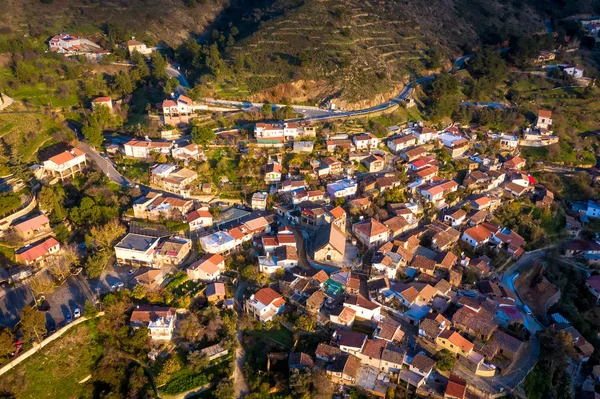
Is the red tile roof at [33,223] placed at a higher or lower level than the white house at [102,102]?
lower

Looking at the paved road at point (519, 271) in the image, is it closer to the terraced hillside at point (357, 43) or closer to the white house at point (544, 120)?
the white house at point (544, 120)

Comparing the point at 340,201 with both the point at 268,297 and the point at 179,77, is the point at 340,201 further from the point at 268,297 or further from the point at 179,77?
the point at 179,77

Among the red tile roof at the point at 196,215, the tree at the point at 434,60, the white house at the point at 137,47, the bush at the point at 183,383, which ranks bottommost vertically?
the bush at the point at 183,383

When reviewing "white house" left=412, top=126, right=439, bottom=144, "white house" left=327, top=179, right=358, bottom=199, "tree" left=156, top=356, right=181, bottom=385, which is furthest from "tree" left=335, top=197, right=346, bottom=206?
"tree" left=156, top=356, right=181, bottom=385

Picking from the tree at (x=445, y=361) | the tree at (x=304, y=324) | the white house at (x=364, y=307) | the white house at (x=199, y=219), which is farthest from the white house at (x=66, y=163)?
the tree at (x=445, y=361)

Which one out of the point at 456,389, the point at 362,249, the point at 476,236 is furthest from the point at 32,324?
the point at 476,236
